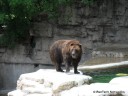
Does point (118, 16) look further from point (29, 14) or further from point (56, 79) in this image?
point (56, 79)

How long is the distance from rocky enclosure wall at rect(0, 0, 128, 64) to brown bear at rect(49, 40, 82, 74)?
27.5 ft

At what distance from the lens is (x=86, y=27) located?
17.6m

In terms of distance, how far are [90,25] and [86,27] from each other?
Answer: 0.20m

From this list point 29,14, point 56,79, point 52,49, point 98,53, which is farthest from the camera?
point 29,14

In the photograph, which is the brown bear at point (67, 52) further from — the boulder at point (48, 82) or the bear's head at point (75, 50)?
the boulder at point (48, 82)

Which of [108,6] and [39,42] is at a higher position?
[108,6]

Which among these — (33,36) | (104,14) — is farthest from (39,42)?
(104,14)

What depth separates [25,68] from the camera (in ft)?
59.9

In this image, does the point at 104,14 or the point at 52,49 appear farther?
the point at 104,14

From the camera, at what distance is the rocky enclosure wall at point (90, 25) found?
1744cm

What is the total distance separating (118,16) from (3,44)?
5277 mm

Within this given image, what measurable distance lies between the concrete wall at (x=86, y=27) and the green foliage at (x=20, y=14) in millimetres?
510

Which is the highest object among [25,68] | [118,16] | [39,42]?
[118,16]

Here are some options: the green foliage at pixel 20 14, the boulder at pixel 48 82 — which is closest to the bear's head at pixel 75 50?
the boulder at pixel 48 82
